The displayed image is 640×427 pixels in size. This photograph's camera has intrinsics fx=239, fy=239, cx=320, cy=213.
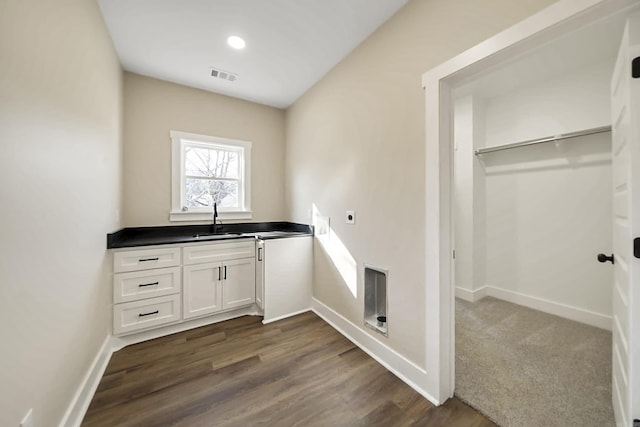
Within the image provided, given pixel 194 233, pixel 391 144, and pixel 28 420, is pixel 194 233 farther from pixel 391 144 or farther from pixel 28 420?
pixel 391 144

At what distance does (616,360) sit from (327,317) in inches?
80.7

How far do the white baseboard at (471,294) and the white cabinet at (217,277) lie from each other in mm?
2718

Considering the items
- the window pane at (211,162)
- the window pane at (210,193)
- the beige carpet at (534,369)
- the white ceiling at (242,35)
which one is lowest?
the beige carpet at (534,369)

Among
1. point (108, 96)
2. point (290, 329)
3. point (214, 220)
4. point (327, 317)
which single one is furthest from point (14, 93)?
point (327, 317)

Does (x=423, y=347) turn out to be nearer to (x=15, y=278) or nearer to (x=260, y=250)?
(x=260, y=250)

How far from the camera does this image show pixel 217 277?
260 centimetres

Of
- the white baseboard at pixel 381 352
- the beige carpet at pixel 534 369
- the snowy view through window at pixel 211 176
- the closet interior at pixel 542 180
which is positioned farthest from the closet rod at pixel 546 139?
the snowy view through window at pixel 211 176

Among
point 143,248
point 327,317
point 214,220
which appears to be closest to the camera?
point 143,248

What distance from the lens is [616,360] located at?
1.31 m

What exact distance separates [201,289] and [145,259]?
601mm

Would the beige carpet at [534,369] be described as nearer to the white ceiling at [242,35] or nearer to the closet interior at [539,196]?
the closet interior at [539,196]

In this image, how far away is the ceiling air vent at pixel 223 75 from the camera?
258cm

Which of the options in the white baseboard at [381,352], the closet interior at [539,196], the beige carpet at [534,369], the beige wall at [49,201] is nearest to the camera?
the beige wall at [49,201]

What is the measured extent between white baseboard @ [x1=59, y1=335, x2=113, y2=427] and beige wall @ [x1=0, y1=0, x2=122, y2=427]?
0.17ft
